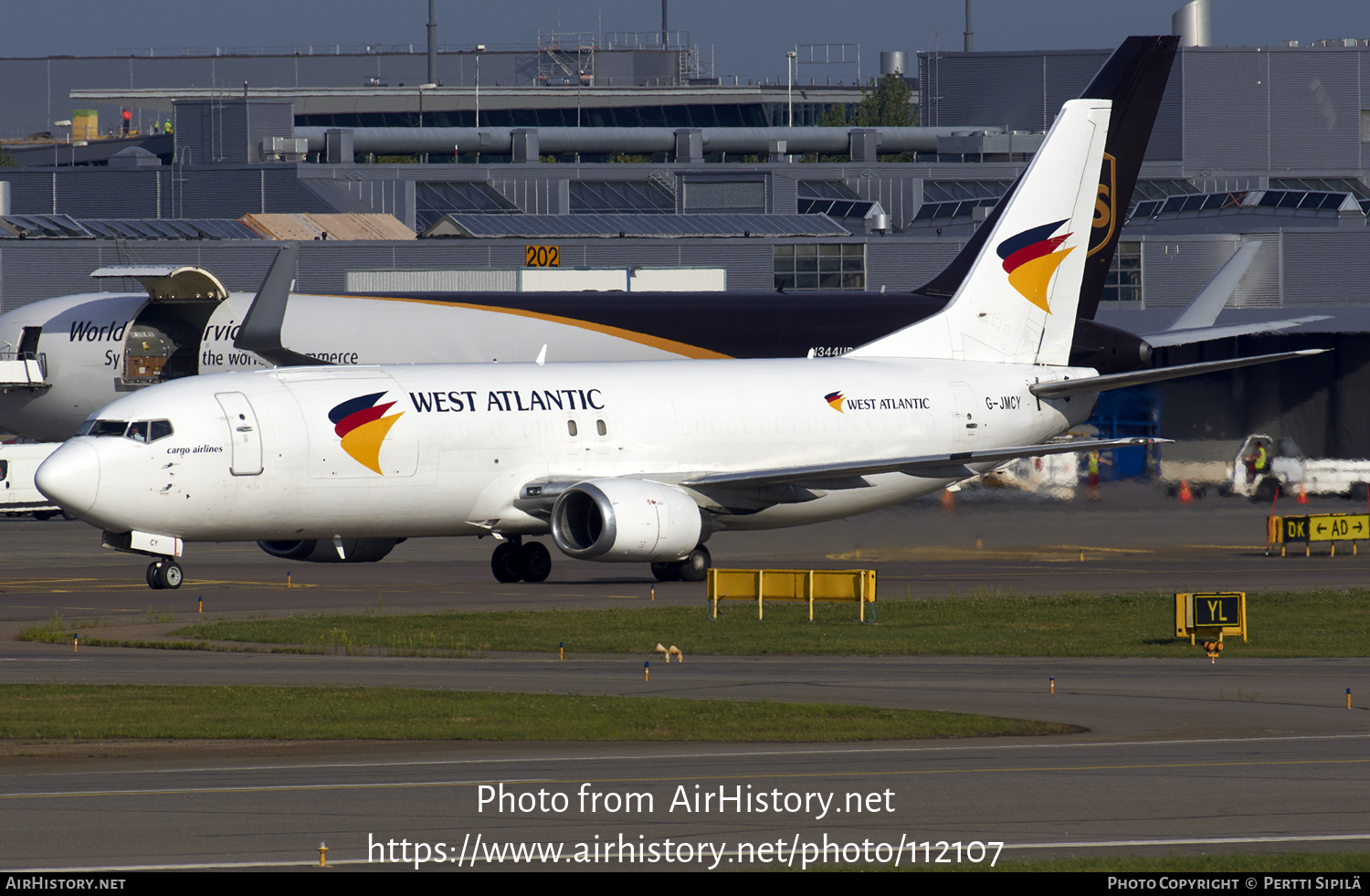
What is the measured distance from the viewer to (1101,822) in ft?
48.7

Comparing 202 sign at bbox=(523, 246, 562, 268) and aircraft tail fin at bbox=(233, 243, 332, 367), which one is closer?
aircraft tail fin at bbox=(233, 243, 332, 367)

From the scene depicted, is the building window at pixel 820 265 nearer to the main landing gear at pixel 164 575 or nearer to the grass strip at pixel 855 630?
the main landing gear at pixel 164 575

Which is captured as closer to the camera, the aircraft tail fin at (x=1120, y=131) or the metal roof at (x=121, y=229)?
the aircraft tail fin at (x=1120, y=131)

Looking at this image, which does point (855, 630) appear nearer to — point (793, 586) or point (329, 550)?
point (793, 586)

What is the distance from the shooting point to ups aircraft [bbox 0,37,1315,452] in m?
52.7

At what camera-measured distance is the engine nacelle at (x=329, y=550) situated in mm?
39875

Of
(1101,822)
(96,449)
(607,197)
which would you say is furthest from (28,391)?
(607,197)

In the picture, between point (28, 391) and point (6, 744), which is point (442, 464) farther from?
point (28, 391)

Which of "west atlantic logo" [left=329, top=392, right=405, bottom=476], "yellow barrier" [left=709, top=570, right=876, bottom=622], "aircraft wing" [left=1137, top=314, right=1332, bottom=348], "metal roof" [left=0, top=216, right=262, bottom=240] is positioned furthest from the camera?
"metal roof" [left=0, top=216, right=262, bottom=240]

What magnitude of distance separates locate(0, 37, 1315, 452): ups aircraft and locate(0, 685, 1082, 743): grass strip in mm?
29773

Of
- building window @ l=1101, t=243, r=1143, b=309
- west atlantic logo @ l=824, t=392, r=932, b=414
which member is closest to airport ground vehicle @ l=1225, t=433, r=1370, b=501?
west atlantic logo @ l=824, t=392, r=932, b=414

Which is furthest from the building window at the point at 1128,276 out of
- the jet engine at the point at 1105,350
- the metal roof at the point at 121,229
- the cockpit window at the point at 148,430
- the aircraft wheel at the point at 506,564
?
the cockpit window at the point at 148,430

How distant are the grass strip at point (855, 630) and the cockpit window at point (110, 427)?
5714mm

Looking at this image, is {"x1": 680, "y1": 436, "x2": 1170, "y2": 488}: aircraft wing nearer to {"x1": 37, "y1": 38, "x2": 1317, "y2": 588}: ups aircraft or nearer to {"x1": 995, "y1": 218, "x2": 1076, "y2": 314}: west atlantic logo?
{"x1": 37, "y1": 38, "x2": 1317, "y2": 588}: ups aircraft
